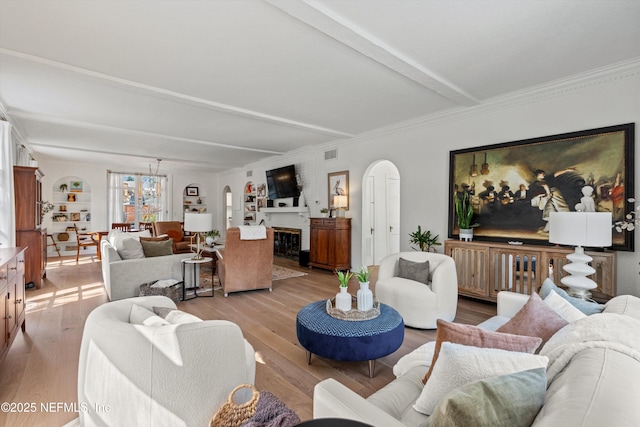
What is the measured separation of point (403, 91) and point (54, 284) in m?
6.46

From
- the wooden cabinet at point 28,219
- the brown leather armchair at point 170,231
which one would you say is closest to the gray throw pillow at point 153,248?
the wooden cabinet at point 28,219

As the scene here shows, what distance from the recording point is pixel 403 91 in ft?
12.8

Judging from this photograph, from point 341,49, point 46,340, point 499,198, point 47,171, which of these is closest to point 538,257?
point 499,198

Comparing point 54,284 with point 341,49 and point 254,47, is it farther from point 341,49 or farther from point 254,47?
point 341,49

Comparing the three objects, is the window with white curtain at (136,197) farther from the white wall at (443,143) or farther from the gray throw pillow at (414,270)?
the gray throw pillow at (414,270)

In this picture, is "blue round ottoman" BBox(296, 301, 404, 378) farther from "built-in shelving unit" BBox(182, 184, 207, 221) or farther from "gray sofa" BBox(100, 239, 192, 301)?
"built-in shelving unit" BBox(182, 184, 207, 221)

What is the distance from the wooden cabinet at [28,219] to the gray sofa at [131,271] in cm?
155

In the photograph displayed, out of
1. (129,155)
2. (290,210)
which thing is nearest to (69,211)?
(129,155)

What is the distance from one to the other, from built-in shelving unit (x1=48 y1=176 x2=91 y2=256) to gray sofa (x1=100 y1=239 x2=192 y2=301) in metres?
6.38

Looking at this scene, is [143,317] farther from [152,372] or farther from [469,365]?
[469,365]

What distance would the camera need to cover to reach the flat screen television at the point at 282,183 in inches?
301

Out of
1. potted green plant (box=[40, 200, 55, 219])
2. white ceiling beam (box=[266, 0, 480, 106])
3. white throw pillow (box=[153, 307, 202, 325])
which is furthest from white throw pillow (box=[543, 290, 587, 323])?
potted green plant (box=[40, 200, 55, 219])

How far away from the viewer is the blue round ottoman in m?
2.29

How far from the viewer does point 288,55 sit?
9.76 ft
